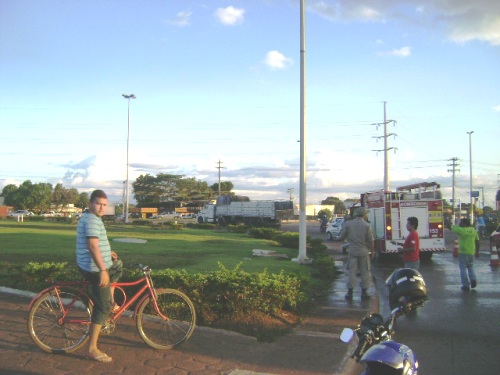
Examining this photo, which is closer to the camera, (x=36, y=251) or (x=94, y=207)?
(x=94, y=207)

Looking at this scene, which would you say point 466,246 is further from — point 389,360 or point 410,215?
point 389,360

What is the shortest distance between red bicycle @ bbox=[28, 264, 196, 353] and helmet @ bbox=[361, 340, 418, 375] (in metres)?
3.30

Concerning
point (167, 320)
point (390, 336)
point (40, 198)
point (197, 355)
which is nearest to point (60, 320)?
point (167, 320)

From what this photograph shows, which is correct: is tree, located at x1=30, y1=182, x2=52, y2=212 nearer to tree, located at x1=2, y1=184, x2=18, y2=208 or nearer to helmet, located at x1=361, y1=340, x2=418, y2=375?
tree, located at x1=2, y1=184, x2=18, y2=208

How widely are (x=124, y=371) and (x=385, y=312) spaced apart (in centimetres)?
516

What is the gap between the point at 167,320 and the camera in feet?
18.7

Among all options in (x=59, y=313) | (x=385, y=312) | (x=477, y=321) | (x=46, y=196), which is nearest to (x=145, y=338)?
(x=59, y=313)

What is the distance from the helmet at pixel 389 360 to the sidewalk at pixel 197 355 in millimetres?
2437

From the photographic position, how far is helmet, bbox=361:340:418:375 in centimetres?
269

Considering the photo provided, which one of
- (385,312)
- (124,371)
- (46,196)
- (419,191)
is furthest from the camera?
(46,196)

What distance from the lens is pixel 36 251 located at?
535 inches

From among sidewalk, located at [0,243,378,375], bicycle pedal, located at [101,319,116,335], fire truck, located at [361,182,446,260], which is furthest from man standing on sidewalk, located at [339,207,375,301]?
fire truck, located at [361,182,446,260]

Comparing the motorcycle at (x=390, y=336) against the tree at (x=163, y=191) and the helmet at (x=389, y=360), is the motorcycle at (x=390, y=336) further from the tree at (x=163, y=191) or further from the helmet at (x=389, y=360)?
the tree at (x=163, y=191)

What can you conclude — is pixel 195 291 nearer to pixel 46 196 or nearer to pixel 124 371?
pixel 124 371
